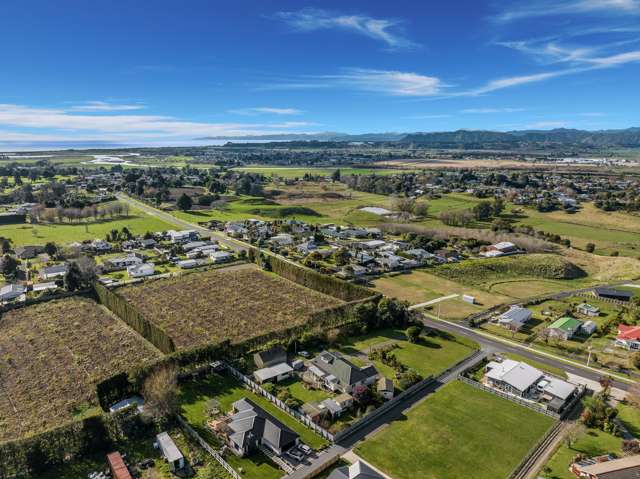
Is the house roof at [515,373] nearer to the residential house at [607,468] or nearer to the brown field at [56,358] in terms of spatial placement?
the residential house at [607,468]

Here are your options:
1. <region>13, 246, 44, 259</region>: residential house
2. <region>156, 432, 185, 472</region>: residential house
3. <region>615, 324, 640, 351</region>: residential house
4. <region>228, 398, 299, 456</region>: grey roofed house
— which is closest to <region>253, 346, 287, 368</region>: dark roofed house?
<region>228, 398, 299, 456</region>: grey roofed house

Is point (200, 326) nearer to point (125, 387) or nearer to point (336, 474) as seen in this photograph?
point (125, 387)

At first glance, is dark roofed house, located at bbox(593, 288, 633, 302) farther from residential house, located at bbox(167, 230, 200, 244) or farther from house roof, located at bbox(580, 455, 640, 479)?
residential house, located at bbox(167, 230, 200, 244)

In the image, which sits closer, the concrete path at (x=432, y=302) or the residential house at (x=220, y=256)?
the concrete path at (x=432, y=302)

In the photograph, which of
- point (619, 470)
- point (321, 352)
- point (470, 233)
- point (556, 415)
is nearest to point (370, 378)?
point (321, 352)

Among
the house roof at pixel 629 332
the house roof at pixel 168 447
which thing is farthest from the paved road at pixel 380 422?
the house roof at pixel 629 332
